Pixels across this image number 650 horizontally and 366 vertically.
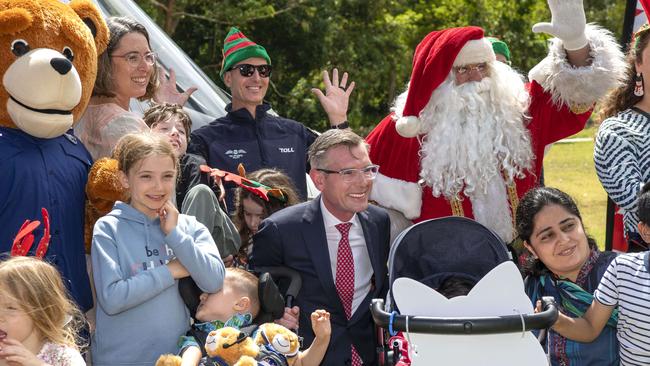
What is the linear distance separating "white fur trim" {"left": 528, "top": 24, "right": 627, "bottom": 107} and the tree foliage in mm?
10072

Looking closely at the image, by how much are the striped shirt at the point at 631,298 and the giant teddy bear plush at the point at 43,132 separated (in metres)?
2.25

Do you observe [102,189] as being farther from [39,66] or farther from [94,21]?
[94,21]

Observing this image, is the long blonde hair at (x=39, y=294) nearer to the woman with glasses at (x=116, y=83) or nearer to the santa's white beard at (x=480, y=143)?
the woman with glasses at (x=116, y=83)

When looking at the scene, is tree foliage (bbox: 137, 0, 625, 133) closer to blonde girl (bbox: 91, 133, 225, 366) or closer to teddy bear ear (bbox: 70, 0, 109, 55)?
teddy bear ear (bbox: 70, 0, 109, 55)

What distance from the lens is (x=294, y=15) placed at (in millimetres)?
15773

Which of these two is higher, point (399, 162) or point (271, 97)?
point (399, 162)

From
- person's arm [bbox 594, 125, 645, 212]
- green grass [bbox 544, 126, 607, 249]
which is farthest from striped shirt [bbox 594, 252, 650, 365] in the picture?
green grass [bbox 544, 126, 607, 249]

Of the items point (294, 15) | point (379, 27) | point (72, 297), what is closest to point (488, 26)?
point (379, 27)

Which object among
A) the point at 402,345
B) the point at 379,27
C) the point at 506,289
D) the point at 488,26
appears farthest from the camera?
the point at 488,26

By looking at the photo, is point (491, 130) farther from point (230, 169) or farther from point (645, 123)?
point (230, 169)

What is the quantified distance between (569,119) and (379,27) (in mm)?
13628

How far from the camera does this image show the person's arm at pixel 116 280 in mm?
3691

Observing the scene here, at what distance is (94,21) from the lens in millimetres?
4465

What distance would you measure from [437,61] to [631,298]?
1682mm
